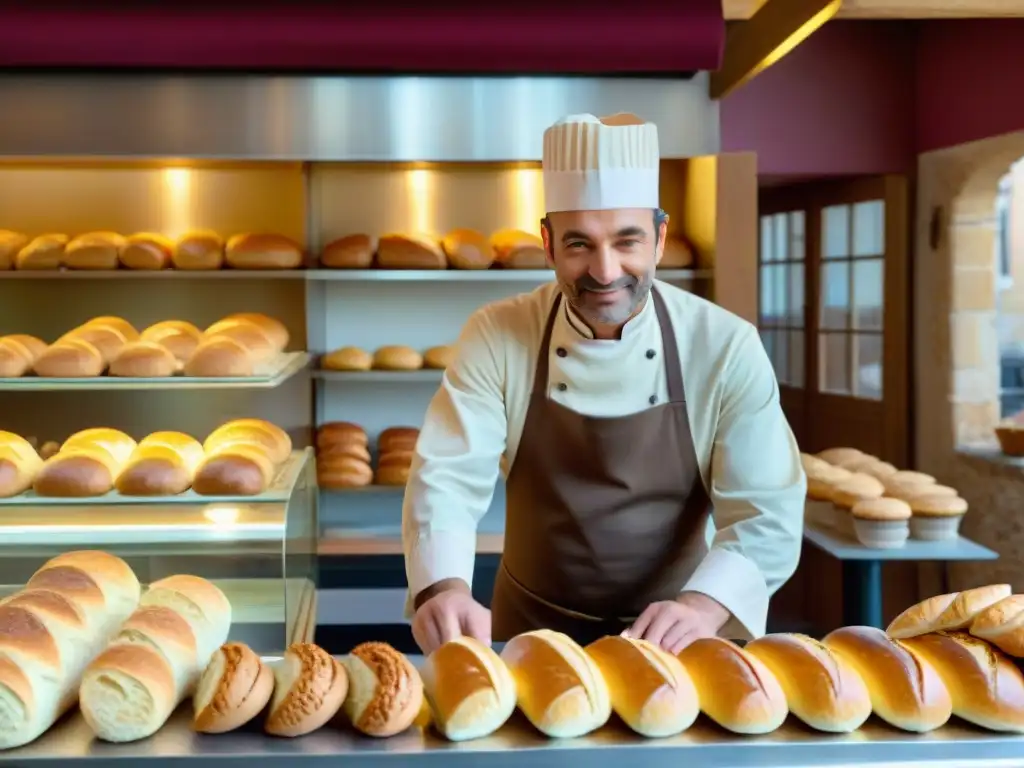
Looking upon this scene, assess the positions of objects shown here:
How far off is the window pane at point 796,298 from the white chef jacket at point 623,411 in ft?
12.0

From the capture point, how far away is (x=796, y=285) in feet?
18.3

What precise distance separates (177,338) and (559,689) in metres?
2.30

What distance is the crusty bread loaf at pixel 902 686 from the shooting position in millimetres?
1028

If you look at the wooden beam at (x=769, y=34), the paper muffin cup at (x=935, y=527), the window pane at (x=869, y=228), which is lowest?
the paper muffin cup at (x=935, y=527)

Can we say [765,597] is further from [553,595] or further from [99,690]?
[99,690]

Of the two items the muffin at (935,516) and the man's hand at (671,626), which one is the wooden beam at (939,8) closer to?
the muffin at (935,516)

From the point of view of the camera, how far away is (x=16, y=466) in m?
2.21

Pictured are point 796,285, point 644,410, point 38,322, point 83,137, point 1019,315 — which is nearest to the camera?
point 644,410

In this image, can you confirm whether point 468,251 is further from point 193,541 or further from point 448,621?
Answer: point 448,621

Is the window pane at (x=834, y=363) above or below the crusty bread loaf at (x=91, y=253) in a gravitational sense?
below

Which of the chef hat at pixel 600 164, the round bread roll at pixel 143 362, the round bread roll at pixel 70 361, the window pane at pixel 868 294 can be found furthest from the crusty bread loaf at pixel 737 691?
the window pane at pixel 868 294

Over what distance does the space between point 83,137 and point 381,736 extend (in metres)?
3.20

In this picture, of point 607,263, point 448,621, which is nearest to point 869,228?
point 607,263

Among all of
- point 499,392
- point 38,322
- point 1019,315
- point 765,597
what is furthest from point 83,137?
point 1019,315
